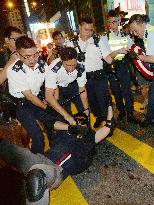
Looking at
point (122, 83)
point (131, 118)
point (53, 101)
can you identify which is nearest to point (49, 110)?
point (53, 101)

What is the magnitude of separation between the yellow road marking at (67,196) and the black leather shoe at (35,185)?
778 millimetres

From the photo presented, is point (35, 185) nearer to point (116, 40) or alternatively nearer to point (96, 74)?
point (96, 74)

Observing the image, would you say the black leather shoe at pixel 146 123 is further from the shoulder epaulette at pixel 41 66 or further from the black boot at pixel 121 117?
the shoulder epaulette at pixel 41 66

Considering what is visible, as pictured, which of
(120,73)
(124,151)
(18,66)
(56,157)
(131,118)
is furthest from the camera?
(131,118)

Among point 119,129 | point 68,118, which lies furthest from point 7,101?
point 119,129

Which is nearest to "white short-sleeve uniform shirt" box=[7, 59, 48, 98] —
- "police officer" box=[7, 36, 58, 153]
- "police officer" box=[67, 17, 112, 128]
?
"police officer" box=[7, 36, 58, 153]

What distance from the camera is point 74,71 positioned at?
471 centimetres

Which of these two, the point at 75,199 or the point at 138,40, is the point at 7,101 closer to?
the point at 75,199

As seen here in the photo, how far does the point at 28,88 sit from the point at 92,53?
148 centimetres

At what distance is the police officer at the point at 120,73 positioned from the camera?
5102 millimetres

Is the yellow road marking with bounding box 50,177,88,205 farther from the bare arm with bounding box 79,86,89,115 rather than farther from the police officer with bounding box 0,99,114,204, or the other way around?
the bare arm with bounding box 79,86,89,115

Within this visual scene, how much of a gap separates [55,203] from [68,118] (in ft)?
3.79

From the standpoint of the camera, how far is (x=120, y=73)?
509 cm

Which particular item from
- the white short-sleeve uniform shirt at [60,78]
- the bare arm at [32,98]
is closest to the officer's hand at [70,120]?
the bare arm at [32,98]
